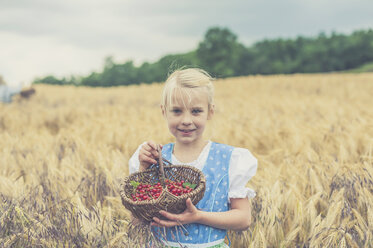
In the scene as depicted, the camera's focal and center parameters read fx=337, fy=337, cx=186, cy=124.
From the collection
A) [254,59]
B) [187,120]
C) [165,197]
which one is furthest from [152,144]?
[254,59]

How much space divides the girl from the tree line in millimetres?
40450

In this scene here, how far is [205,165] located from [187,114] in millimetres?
279

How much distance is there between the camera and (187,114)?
1.66 metres

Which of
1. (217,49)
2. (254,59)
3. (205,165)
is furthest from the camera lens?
(254,59)

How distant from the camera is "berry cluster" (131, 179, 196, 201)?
146cm

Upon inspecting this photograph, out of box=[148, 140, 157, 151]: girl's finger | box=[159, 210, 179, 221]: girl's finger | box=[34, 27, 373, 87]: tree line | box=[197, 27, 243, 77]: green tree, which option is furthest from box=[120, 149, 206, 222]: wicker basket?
box=[197, 27, 243, 77]: green tree

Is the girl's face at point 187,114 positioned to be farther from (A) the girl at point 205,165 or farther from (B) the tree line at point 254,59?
(B) the tree line at point 254,59

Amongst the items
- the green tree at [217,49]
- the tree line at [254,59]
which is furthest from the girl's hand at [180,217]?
the green tree at [217,49]

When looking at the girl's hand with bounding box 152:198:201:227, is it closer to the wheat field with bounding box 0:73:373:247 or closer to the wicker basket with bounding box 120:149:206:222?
the wicker basket with bounding box 120:149:206:222

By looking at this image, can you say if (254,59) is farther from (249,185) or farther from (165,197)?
(165,197)

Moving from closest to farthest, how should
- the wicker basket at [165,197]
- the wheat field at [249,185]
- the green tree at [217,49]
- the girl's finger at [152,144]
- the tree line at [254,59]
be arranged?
1. the wicker basket at [165,197]
2. the girl's finger at [152,144]
3. the wheat field at [249,185]
4. the green tree at [217,49]
5. the tree line at [254,59]

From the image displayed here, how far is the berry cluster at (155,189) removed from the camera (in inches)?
Answer: 57.6

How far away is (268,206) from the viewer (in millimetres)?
1980

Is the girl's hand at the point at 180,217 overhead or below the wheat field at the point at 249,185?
overhead
